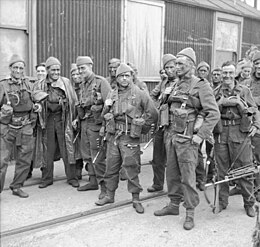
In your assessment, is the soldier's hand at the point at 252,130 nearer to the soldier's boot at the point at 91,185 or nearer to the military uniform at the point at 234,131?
the military uniform at the point at 234,131

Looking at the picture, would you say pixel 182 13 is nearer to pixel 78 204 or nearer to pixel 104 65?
pixel 104 65

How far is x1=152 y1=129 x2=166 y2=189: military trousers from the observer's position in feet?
20.5

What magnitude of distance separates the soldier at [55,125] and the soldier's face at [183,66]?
7.06 feet

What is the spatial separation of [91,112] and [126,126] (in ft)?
3.27

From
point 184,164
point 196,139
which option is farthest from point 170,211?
point 196,139

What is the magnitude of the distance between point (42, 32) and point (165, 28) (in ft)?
12.5

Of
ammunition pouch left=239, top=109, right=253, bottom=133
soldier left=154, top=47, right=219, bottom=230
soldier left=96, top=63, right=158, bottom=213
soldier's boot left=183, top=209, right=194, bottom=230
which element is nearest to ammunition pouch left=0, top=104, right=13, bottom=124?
soldier left=96, top=63, right=158, bottom=213

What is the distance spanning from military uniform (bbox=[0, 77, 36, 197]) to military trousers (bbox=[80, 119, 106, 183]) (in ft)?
2.63

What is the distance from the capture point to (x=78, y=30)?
8.46 metres

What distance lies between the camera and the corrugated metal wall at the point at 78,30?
7.88 m

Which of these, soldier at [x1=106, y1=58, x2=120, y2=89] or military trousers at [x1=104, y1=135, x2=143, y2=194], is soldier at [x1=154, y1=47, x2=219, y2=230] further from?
soldier at [x1=106, y1=58, x2=120, y2=89]

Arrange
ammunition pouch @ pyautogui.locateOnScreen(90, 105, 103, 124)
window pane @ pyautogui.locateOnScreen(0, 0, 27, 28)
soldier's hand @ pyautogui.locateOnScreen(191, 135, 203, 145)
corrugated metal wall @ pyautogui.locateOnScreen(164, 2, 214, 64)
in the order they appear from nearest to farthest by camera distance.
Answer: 1. soldier's hand @ pyautogui.locateOnScreen(191, 135, 203, 145)
2. ammunition pouch @ pyautogui.locateOnScreen(90, 105, 103, 124)
3. window pane @ pyautogui.locateOnScreen(0, 0, 27, 28)
4. corrugated metal wall @ pyautogui.locateOnScreen(164, 2, 214, 64)

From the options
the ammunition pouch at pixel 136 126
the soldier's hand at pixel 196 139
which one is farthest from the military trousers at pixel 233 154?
the ammunition pouch at pixel 136 126

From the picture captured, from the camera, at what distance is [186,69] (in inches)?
195
